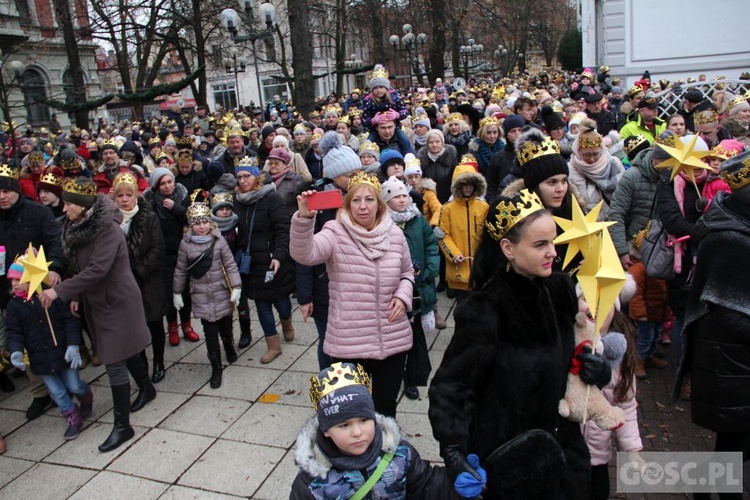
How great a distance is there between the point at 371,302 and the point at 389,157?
2362 mm

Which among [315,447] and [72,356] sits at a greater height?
[315,447]

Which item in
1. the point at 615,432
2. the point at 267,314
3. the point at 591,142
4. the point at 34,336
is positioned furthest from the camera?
the point at 267,314

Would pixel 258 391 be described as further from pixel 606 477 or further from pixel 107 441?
pixel 606 477

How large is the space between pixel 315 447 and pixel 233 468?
6.55 ft

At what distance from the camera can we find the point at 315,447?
2518 mm

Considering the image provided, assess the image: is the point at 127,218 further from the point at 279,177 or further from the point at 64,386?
the point at 279,177

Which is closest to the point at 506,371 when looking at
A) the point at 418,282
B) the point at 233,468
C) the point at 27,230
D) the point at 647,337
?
the point at 418,282

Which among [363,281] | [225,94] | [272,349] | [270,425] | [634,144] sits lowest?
[270,425]

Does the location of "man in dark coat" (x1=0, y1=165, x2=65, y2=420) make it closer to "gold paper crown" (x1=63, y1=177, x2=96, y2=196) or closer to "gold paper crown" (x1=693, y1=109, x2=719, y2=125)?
"gold paper crown" (x1=63, y1=177, x2=96, y2=196)

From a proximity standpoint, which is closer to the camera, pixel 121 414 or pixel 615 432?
pixel 615 432

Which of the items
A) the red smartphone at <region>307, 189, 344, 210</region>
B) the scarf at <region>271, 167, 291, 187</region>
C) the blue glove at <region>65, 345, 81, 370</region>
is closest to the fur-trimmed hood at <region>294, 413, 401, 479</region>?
the red smartphone at <region>307, 189, 344, 210</region>

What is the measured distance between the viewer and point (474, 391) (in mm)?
2459

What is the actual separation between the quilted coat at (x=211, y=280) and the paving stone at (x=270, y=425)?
1.05 meters

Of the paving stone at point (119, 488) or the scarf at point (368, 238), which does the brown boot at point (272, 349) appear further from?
the scarf at point (368, 238)
